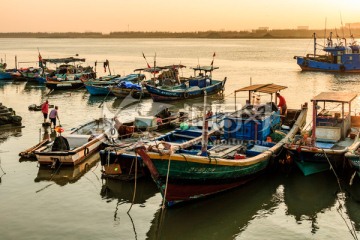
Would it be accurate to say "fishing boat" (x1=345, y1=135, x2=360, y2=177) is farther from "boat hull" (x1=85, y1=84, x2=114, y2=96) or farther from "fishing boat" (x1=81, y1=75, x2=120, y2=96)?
"boat hull" (x1=85, y1=84, x2=114, y2=96)

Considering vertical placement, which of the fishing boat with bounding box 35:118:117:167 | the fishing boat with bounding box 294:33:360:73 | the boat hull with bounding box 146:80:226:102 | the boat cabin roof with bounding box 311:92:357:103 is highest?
the fishing boat with bounding box 294:33:360:73

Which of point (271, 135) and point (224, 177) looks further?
point (271, 135)

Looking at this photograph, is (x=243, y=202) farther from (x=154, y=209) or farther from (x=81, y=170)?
(x=81, y=170)

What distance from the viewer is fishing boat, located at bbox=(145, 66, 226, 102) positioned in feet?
103

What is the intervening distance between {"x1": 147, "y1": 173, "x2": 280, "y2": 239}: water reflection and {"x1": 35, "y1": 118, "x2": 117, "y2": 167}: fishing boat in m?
5.00

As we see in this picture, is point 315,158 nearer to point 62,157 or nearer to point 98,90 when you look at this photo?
point 62,157

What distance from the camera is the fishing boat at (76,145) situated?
51.9 feet

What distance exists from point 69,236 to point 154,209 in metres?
2.66

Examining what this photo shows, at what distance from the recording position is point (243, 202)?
13367 millimetres

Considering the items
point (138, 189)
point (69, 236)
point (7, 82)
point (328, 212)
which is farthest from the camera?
point (7, 82)

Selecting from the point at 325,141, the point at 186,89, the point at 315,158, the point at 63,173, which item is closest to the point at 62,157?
the point at 63,173

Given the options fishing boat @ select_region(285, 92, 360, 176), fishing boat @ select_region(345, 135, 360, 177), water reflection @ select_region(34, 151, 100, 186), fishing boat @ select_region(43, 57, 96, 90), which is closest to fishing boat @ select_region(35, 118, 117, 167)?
water reflection @ select_region(34, 151, 100, 186)

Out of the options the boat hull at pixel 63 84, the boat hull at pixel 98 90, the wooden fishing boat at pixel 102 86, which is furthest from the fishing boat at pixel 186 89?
the boat hull at pixel 63 84

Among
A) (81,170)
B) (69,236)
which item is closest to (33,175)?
(81,170)
